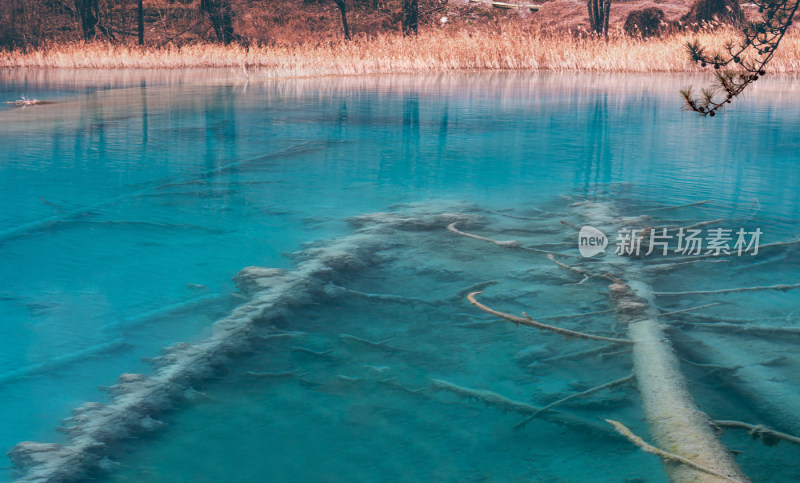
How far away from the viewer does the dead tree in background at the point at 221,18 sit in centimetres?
3022

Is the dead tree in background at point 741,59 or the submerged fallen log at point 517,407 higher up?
the dead tree in background at point 741,59

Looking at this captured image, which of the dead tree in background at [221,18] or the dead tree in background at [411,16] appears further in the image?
the dead tree in background at [221,18]

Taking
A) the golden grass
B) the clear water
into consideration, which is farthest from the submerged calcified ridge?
the golden grass

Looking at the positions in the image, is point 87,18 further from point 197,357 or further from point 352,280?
point 197,357

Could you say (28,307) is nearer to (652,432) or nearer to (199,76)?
(652,432)

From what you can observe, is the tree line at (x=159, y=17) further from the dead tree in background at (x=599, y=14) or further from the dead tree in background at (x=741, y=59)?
the dead tree in background at (x=741, y=59)

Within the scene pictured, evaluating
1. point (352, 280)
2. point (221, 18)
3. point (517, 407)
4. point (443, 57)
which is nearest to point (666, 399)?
point (517, 407)

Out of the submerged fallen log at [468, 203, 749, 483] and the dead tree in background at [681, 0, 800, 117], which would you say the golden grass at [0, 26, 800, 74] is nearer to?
the dead tree in background at [681, 0, 800, 117]

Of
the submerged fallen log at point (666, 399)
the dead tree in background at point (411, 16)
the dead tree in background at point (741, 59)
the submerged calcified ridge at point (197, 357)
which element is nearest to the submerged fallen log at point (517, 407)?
the submerged fallen log at point (666, 399)

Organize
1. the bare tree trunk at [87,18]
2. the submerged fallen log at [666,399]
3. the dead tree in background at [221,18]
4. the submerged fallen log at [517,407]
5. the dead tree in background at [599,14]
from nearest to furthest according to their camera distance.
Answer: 1. the submerged fallen log at [666,399]
2. the submerged fallen log at [517,407]
3. the dead tree in background at [599,14]
4. the dead tree in background at [221,18]
5. the bare tree trunk at [87,18]

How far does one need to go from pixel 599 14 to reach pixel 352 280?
2350 cm

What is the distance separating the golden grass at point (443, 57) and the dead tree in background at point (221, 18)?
659 centimetres

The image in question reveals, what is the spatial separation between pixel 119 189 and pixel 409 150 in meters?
3.07

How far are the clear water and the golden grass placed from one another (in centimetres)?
805
